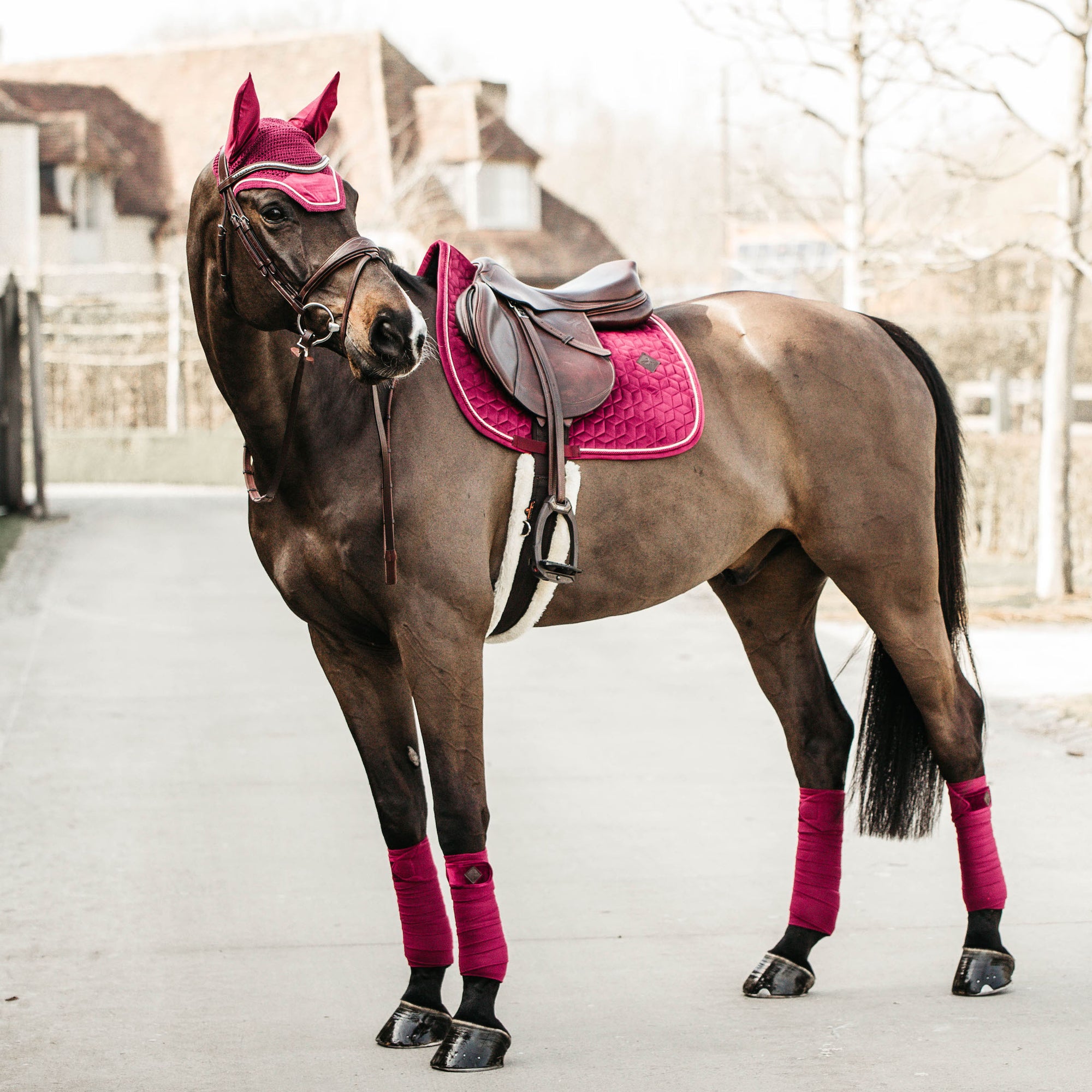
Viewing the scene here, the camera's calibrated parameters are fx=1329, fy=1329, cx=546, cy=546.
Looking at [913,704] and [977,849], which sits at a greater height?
[913,704]

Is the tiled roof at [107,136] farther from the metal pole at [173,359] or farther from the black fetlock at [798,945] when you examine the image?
the black fetlock at [798,945]

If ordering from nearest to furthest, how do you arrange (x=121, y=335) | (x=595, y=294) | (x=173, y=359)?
(x=595, y=294)
(x=173, y=359)
(x=121, y=335)

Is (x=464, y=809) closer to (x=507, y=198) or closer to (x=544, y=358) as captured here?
(x=544, y=358)

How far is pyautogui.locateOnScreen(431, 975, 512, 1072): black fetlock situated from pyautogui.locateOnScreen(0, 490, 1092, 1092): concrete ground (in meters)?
0.05

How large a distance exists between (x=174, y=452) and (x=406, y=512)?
1795 cm

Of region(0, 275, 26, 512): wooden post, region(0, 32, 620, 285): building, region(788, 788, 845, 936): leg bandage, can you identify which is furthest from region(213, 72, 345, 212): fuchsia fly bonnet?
region(0, 32, 620, 285): building

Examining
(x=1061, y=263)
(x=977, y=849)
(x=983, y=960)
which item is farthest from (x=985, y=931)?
(x=1061, y=263)

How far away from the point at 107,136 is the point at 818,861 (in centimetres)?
2964

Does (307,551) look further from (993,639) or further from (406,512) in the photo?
(993,639)

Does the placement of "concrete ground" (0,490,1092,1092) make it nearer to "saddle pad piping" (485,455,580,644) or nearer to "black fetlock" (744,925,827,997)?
"black fetlock" (744,925,827,997)

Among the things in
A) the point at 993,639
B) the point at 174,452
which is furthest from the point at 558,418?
the point at 174,452

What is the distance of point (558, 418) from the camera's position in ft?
9.51

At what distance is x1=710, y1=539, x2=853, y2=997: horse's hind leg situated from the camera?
3.45 meters

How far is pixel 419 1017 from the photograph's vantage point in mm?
3029
